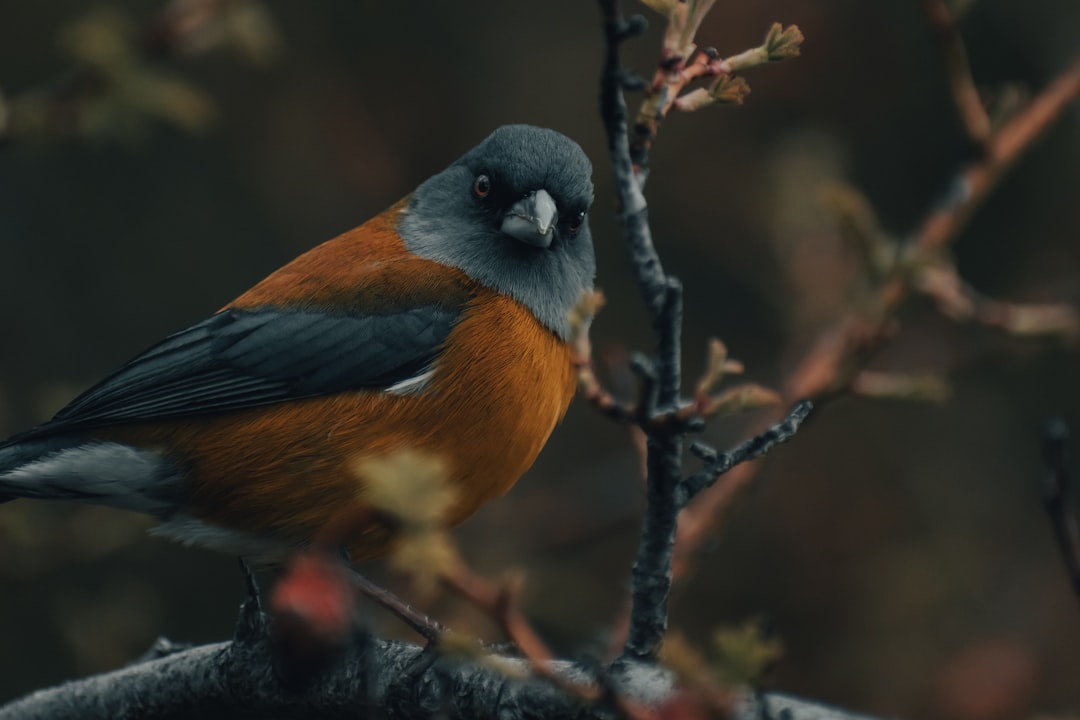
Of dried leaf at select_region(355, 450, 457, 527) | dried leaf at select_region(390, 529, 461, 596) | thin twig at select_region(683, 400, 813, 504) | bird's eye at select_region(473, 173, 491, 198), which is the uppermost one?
dried leaf at select_region(355, 450, 457, 527)

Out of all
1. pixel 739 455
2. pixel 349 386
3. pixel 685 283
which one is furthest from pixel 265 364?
pixel 685 283

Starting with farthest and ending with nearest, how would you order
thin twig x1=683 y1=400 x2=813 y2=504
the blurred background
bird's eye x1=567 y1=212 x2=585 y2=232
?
the blurred background < bird's eye x1=567 y1=212 x2=585 y2=232 < thin twig x1=683 y1=400 x2=813 y2=504

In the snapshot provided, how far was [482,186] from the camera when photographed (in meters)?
4.39

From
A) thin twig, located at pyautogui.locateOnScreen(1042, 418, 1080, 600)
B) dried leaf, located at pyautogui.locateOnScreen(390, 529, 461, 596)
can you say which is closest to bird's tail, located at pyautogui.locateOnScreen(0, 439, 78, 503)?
dried leaf, located at pyautogui.locateOnScreen(390, 529, 461, 596)

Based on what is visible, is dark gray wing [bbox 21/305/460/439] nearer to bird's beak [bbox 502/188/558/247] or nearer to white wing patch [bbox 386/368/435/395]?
white wing patch [bbox 386/368/435/395]

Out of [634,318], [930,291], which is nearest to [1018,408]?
[634,318]

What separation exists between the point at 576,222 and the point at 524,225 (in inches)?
10.6

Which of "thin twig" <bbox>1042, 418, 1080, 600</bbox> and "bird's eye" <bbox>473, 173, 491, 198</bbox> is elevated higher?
"bird's eye" <bbox>473, 173, 491, 198</bbox>

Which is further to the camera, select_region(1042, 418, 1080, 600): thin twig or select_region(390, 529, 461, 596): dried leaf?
select_region(1042, 418, 1080, 600): thin twig

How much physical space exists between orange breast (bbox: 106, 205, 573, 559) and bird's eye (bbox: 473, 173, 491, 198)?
48 centimetres

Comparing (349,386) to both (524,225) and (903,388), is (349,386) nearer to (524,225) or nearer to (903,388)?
(524,225)

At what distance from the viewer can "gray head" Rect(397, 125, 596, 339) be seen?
414cm

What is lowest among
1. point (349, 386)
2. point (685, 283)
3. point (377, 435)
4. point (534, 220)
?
point (685, 283)

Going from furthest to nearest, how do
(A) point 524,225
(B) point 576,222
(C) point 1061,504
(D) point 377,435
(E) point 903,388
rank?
(B) point 576,222 < (A) point 524,225 < (D) point 377,435 < (E) point 903,388 < (C) point 1061,504
